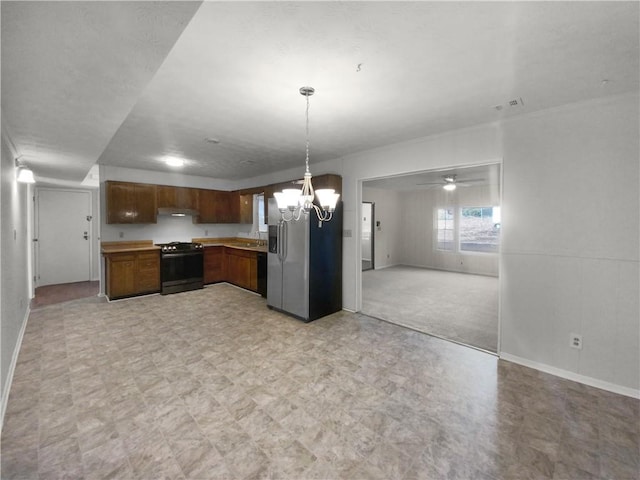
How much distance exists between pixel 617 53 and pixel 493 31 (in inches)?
37.1

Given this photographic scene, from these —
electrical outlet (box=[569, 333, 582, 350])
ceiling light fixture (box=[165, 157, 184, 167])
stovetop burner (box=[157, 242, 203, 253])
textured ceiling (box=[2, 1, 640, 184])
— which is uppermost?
ceiling light fixture (box=[165, 157, 184, 167])

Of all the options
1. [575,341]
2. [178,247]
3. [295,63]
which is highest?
[295,63]

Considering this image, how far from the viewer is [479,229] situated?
8102 millimetres

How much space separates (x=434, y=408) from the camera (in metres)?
2.23

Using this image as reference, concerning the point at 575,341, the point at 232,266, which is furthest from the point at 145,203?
the point at 575,341

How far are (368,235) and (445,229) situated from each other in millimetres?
2367

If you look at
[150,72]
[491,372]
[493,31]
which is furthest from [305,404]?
[493,31]

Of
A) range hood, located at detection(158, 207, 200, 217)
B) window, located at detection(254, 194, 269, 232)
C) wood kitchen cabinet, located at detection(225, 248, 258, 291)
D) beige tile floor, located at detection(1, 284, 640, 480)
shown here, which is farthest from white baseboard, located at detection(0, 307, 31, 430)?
window, located at detection(254, 194, 269, 232)

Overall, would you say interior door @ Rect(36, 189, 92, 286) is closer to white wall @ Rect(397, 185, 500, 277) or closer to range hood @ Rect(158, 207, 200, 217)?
range hood @ Rect(158, 207, 200, 217)

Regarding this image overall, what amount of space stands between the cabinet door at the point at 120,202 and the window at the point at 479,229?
327 inches

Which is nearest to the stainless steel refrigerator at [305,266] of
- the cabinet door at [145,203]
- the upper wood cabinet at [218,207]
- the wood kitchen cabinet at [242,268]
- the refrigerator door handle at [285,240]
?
the refrigerator door handle at [285,240]

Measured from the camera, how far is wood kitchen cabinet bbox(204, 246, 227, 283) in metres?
6.29

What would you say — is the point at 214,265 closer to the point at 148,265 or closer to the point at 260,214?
the point at 148,265

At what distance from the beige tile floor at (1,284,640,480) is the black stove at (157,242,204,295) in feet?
6.69
